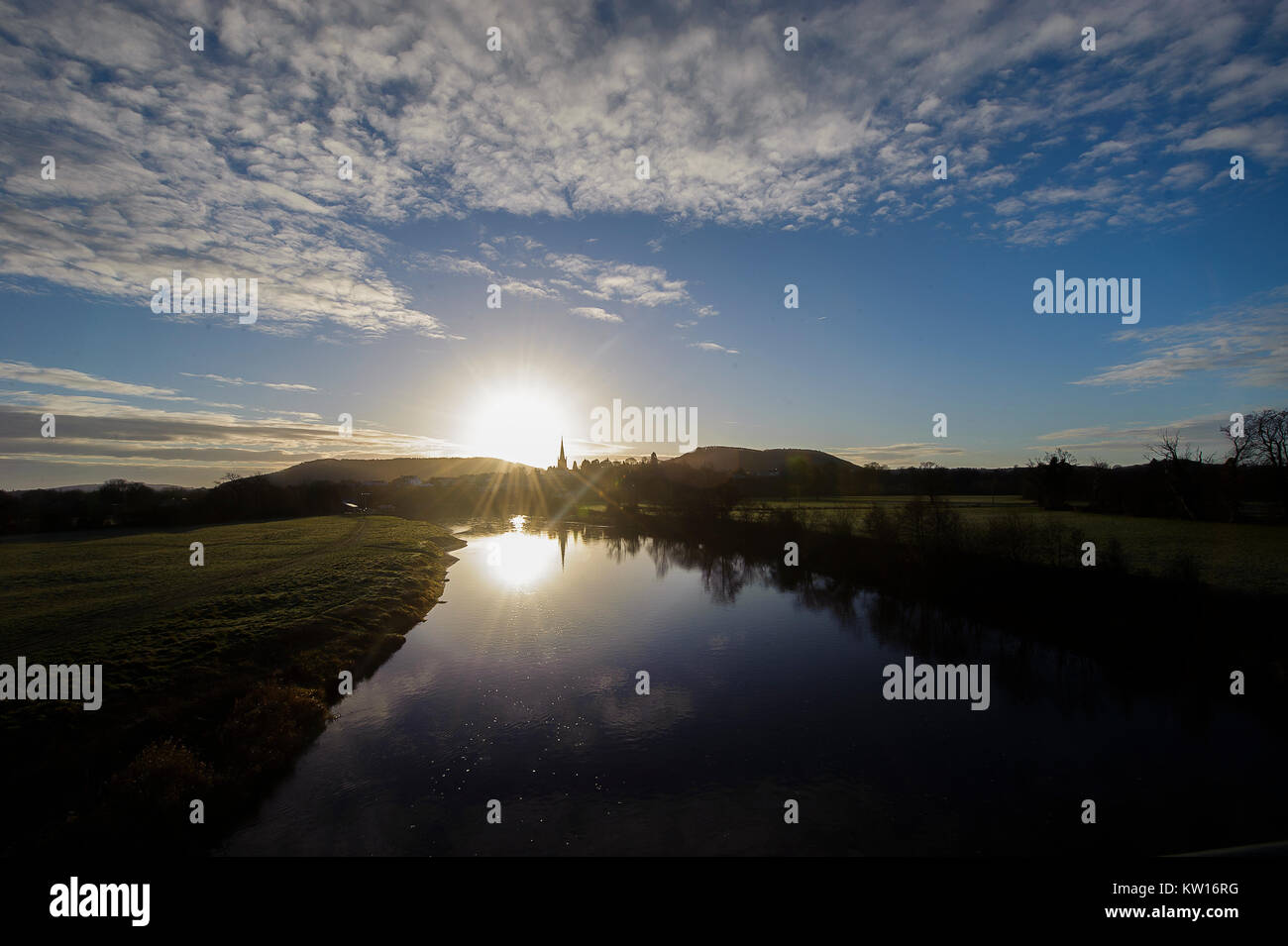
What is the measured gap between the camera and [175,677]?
14719mm

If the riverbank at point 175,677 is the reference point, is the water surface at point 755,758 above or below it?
below

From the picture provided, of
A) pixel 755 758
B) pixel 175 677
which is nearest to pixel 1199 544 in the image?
pixel 755 758

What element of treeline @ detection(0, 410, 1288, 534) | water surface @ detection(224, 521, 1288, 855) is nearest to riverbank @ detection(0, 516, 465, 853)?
water surface @ detection(224, 521, 1288, 855)

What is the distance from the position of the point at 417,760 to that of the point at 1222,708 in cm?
2092

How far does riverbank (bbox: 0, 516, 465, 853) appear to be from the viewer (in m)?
9.87

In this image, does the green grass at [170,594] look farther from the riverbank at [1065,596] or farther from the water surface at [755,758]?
the riverbank at [1065,596]

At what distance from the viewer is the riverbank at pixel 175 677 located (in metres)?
9.87

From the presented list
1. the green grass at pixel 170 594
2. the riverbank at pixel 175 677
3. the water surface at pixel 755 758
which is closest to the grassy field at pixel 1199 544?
the water surface at pixel 755 758

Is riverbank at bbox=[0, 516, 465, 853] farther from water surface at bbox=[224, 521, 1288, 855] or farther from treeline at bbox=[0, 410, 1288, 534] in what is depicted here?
treeline at bbox=[0, 410, 1288, 534]

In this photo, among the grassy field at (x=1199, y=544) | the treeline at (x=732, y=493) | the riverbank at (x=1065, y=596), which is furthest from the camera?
the treeline at (x=732, y=493)

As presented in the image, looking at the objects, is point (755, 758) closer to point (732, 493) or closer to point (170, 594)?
point (170, 594)
